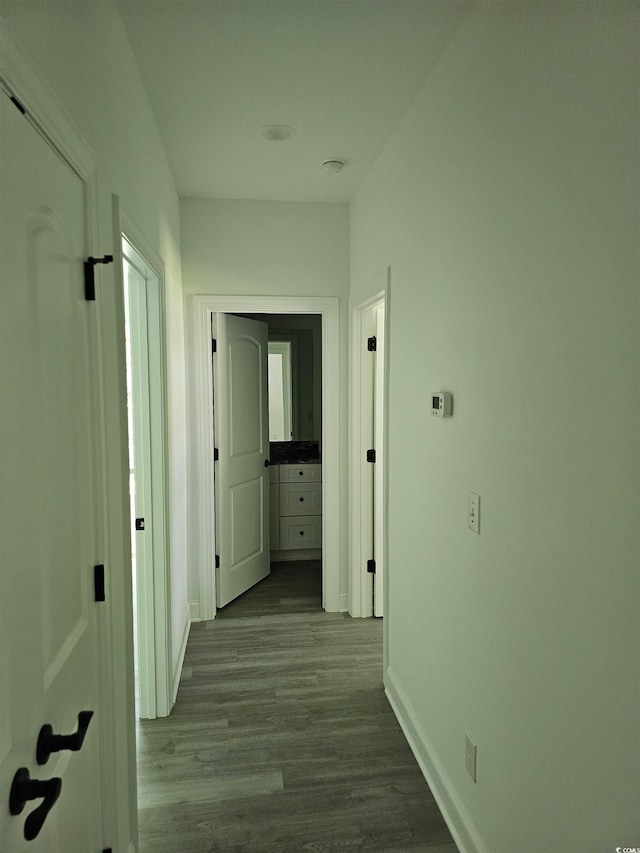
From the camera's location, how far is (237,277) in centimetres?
340

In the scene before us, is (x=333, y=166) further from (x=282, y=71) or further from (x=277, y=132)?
(x=282, y=71)

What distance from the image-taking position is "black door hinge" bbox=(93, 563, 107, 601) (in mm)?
1289

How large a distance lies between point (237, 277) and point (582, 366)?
8.84 ft

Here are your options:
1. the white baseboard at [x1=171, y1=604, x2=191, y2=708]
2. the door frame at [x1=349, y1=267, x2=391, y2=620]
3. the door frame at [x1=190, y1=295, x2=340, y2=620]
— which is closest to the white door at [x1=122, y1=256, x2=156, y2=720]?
the white baseboard at [x1=171, y1=604, x2=191, y2=708]

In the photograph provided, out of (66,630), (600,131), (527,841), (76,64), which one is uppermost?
(76,64)

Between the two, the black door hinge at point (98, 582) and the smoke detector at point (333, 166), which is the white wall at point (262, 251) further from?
the black door hinge at point (98, 582)

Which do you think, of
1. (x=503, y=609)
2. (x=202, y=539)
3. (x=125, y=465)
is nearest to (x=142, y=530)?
(x=125, y=465)

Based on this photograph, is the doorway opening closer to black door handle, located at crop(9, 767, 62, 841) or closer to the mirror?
the mirror

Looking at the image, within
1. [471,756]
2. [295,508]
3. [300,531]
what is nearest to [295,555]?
[300,531]

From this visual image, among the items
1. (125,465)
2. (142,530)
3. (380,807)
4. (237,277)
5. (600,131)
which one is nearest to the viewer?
(600,131)

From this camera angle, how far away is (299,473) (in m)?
4.80

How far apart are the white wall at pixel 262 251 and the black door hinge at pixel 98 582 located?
2185 millimetres

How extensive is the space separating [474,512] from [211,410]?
7.38 feet

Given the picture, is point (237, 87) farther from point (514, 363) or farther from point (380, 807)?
point (380, 807)
